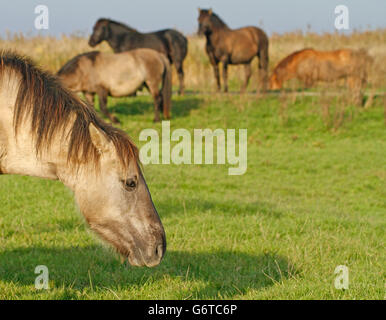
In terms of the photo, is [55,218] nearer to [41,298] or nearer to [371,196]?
[41,298]

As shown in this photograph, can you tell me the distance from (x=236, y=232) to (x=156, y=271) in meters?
1.70

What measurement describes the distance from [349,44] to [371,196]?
19611 millimetres

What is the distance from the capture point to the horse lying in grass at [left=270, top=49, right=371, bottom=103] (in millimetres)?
19562

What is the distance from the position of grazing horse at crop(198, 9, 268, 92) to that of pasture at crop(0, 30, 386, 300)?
366cm

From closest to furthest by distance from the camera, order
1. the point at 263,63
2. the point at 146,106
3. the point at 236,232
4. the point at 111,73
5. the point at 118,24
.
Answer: the point at 236,232 < the point at 111,73 < the point at 146,106 < the point at 118,24 < the point at 263,63

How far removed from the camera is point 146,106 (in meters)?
18.2

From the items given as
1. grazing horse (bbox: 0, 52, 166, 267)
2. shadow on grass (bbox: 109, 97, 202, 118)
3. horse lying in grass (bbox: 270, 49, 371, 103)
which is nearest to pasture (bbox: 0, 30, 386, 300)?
grazing horse (bbox: 0, 52, 166, 267)

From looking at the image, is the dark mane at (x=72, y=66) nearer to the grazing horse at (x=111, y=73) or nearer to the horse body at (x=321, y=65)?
the grazing horse at (x=111, y=73)

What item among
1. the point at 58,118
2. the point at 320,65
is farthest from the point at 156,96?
the point at 58,118

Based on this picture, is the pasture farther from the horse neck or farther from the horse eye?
the horse neck

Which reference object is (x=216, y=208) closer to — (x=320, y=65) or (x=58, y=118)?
(x=58, y=118)

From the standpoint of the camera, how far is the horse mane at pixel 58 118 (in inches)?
155

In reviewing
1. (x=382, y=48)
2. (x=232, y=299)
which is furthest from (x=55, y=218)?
(x=382, y=48)

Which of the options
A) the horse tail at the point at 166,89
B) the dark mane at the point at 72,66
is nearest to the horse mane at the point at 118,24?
the dark mane at the point at 72,66
